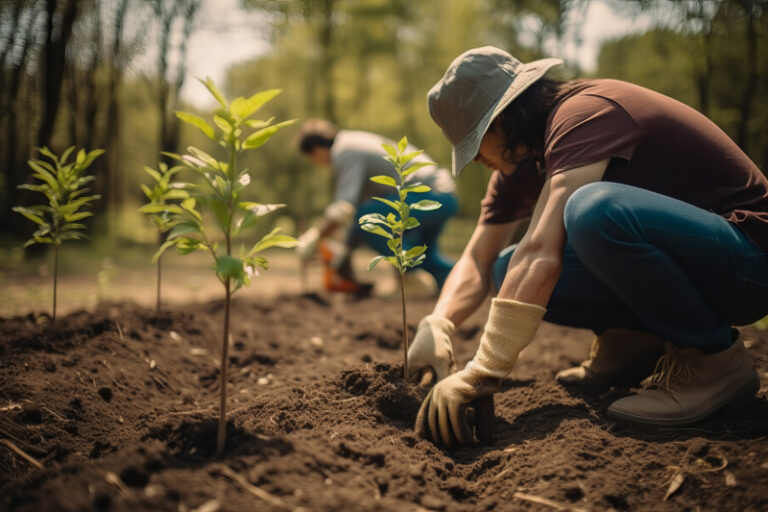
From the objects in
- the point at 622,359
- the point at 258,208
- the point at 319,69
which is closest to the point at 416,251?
the point at 258,208

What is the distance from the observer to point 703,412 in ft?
6.04

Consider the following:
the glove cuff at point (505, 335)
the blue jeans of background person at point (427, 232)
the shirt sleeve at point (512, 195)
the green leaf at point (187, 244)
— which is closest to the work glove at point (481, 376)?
the glove cuff at point (505, 335)

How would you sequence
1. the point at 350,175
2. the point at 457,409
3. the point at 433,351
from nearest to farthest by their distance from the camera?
the point at 457,409, the point at 433,351, the point at 350,175

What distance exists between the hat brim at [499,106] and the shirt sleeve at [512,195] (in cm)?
32

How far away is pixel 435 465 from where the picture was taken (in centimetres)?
164

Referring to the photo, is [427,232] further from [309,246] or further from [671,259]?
[671,259]

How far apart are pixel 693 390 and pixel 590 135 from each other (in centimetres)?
99

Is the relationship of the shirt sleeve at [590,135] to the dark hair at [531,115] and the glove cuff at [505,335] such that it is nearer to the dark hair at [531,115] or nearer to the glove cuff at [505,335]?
the dark hair at [531,115]

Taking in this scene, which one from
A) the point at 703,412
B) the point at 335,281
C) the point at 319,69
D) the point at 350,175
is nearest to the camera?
the point at 703,412

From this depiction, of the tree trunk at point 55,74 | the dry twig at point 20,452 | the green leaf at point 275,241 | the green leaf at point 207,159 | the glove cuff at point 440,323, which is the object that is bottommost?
the dry twig at point 20,452

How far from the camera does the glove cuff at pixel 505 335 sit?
1.74 metres

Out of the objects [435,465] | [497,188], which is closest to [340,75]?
[497,188]

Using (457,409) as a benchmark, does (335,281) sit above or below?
below

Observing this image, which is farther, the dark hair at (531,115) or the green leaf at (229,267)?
the dark hair at (531,115)
